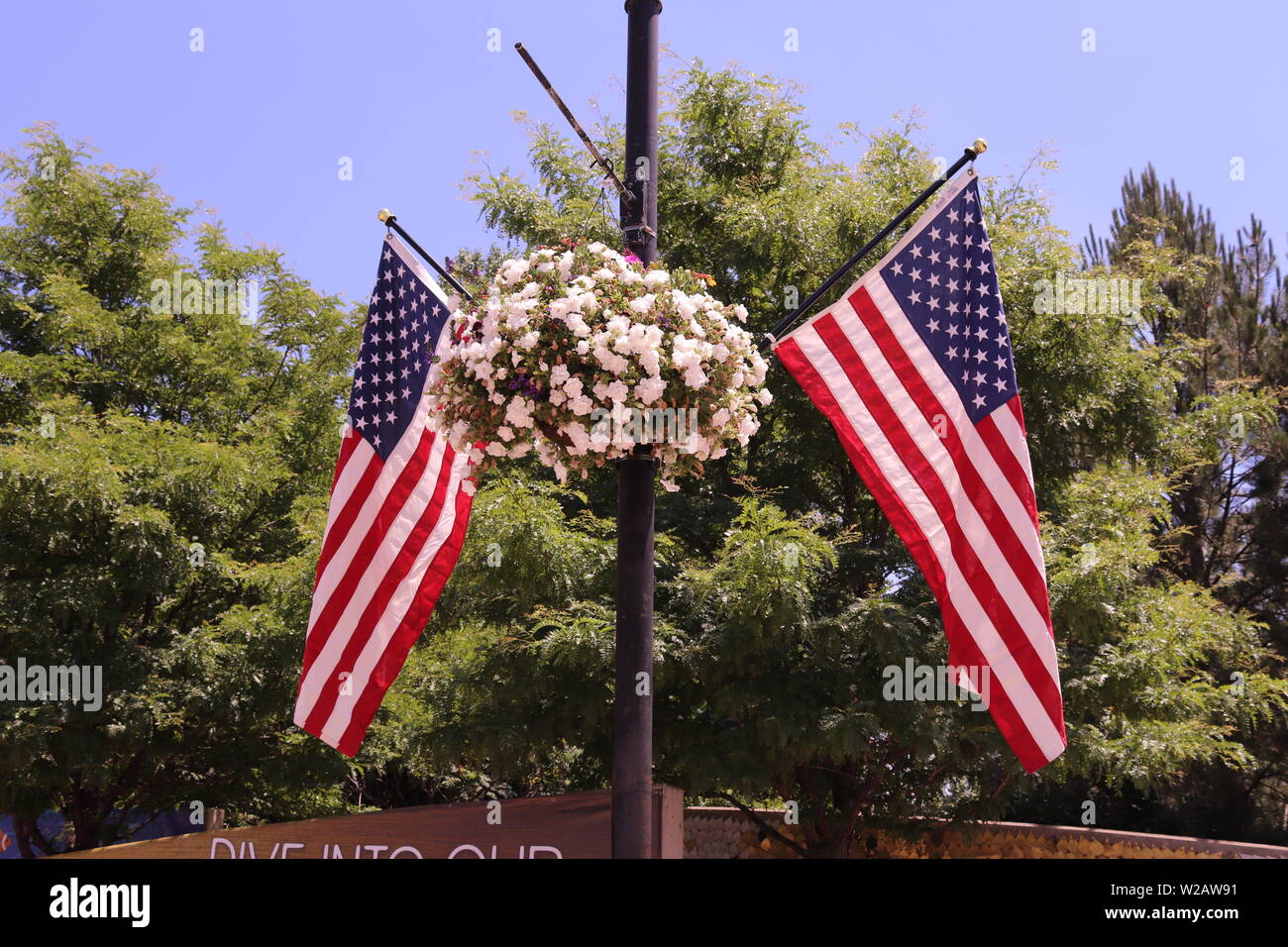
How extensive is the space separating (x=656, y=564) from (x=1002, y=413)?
530cm

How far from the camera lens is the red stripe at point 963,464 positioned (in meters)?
6.63

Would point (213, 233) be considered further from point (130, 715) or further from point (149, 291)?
point (130, 715)

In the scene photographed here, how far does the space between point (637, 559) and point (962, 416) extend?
234cm

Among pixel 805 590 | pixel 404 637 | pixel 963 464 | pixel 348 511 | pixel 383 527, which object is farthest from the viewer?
pixel 805 590

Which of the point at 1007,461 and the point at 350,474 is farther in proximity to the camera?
the point at 350,474

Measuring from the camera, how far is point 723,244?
13609mm

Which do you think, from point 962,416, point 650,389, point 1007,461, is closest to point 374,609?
point 650,389

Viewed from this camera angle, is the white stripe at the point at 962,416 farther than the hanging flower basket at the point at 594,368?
Yes

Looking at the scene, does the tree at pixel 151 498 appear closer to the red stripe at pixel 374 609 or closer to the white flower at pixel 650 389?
the red stripe at pixel 374 609

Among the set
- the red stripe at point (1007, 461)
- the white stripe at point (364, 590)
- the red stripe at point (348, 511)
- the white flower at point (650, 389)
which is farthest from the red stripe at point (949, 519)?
the red stripe at point (348, 511)

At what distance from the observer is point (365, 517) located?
8.15m

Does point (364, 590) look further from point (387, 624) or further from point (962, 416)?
point (962, 416)

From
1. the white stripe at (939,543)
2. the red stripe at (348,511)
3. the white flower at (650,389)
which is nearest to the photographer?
the white flower at (650,389)

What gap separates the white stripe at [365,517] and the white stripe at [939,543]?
8.88ft
